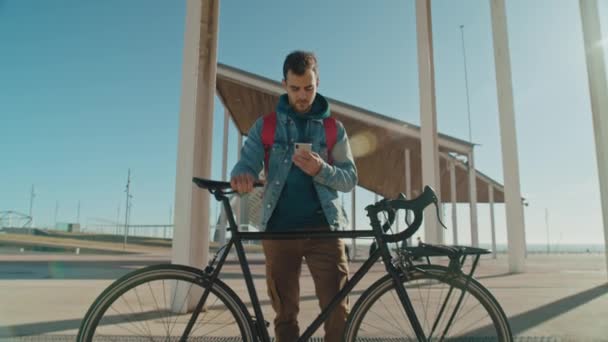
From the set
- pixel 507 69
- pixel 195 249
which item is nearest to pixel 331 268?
pixel 195 249

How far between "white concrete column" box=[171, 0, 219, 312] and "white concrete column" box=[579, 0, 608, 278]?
5626mm

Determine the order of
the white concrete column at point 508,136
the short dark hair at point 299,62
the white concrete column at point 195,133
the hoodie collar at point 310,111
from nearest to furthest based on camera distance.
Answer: the short dark hair at point 299,62, the hoodie collar at point 310,111, the white concrete column at point 195,133, the white concrete column at point 508,136

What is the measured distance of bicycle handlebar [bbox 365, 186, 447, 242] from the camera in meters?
1.88

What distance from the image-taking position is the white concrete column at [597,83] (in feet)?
21.2

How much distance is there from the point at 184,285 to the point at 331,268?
1.62 meters

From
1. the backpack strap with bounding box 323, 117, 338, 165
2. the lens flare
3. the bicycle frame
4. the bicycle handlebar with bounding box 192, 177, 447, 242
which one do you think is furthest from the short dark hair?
the lens flare

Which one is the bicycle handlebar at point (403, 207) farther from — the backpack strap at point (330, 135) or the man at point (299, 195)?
the backpack strap at point (330, 135)

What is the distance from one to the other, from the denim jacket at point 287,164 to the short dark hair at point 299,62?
248 millimetres

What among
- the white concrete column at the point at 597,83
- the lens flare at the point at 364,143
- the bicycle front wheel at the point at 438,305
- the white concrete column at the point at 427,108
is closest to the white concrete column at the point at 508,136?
the white concrete column at the point at 597,83

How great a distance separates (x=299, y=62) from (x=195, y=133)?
248 centimetres

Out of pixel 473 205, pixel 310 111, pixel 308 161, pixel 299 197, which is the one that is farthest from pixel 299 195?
pixel 473 205

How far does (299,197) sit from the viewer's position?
84.8 inches

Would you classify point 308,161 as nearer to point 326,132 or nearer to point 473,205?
point 326,132

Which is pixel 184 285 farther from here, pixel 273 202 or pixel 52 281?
pixel 52 281
